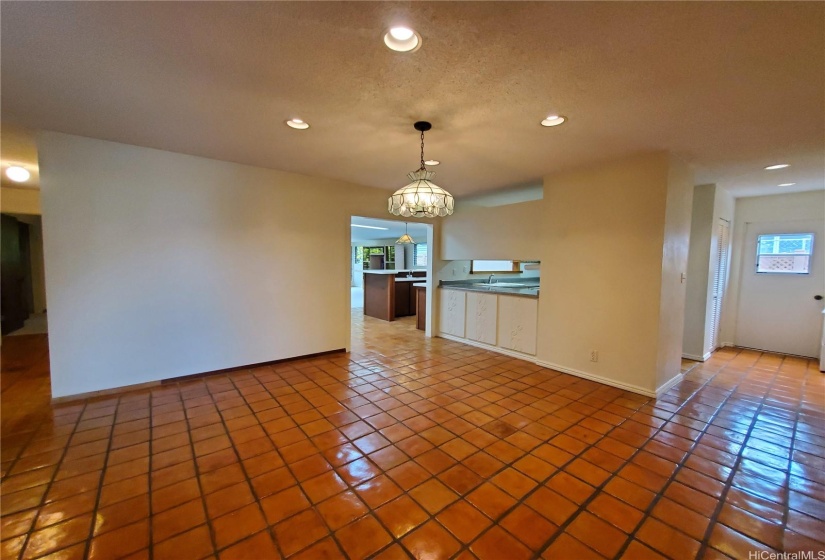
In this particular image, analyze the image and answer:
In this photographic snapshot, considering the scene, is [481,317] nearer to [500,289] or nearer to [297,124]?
[500,289]

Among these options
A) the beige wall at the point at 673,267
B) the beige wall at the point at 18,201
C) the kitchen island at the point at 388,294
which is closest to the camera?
the beige wall at the point at 673,267

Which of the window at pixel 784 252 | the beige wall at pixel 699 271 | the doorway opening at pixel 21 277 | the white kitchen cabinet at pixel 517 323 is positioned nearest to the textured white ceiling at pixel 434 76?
the beige wall at pixel 699 271

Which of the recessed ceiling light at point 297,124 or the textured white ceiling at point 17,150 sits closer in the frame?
the recessed ceiling light at point 297,124

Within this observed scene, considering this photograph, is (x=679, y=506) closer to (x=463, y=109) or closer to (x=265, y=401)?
(x=463, y=109)

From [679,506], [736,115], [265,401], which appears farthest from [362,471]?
[736,115]

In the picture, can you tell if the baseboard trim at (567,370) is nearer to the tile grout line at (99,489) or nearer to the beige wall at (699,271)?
the beige wall at (699,271)

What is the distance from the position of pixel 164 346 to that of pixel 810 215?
26.8 ft

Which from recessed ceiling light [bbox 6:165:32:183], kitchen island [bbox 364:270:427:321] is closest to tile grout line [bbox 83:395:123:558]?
recessed ceiling light [bbox 6:165:32:183]

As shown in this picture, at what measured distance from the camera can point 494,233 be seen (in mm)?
4727

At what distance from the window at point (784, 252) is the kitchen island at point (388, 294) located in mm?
5504

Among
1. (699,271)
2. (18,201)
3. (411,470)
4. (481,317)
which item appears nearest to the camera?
(411,470)

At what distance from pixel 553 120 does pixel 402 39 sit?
4.49ft

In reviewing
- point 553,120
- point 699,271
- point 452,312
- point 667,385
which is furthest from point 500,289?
point 553,120

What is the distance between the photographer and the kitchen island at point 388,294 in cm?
697
